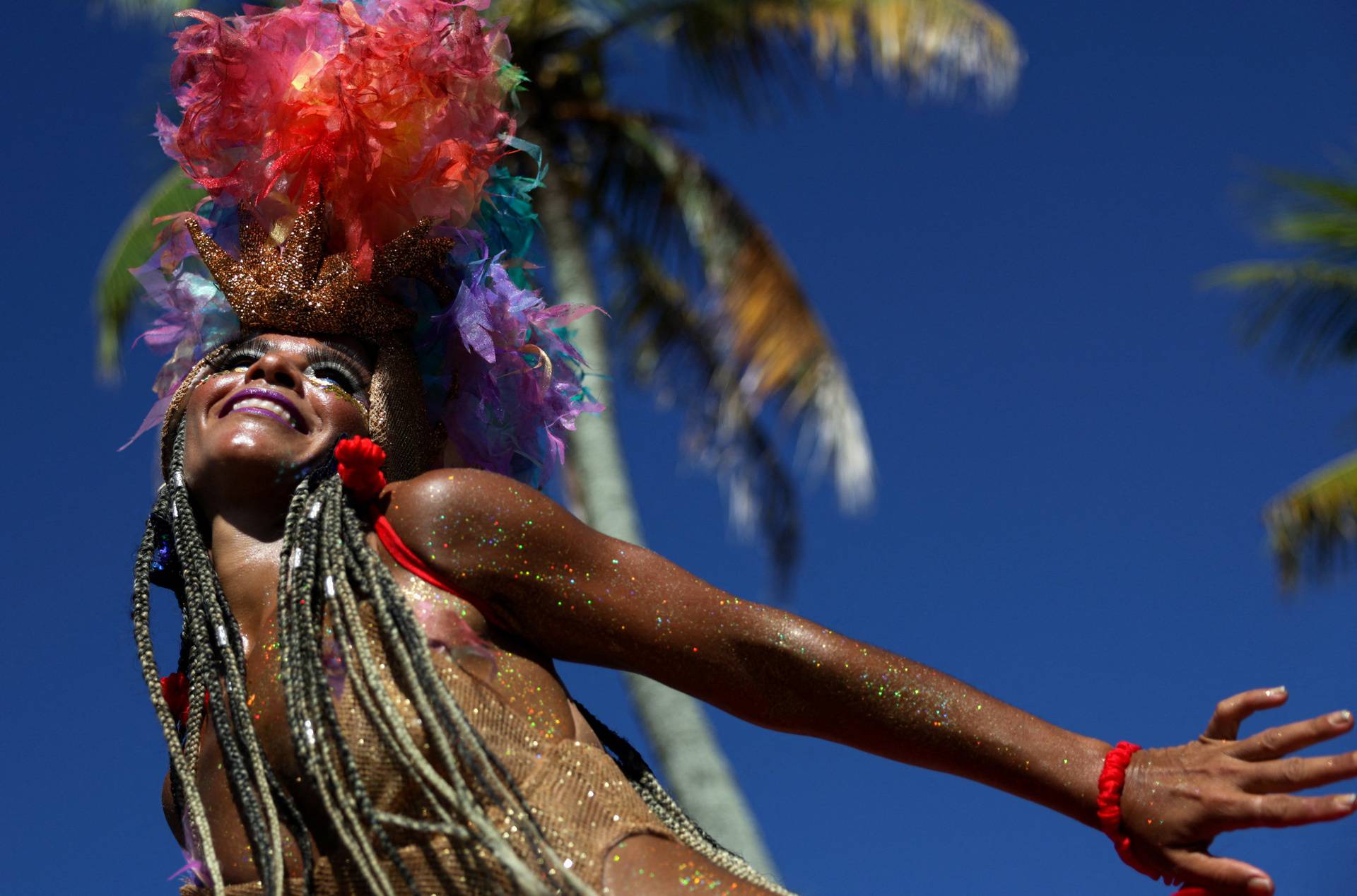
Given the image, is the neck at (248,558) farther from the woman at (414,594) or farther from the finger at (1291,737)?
the finger at (1291,737)

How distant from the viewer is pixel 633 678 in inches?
351

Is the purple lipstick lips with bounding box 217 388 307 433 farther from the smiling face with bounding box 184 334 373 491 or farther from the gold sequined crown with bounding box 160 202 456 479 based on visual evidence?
the gold sequined crown with bounding box 160 202 456 479

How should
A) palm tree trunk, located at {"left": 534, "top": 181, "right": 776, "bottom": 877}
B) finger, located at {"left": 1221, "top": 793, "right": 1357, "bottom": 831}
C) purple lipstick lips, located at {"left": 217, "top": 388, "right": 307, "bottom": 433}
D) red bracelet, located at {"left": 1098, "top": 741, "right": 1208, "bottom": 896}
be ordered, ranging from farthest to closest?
palm tree trunk, located at {"left": 534, "top": 181, "right": 776, "bottom": 877} → purple lipstick lips, located at {"left": 217, "top": 388, "right": 307, "bottom": 433} → red bracelet, located at {"left": 1098, "top": 741, "right": 1208, "bottom": 896} → finger, located at {"left": 1221, "top": 793, "right": 1357, "bottom": 831}

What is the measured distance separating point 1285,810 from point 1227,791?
0.08 metres

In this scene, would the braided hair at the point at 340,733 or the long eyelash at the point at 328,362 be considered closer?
the braided hair at the point at 340,733

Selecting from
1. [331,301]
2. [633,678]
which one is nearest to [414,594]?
[331,301]

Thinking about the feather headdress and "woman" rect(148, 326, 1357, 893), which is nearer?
"woman" rect(148, 326, 1357, 893)

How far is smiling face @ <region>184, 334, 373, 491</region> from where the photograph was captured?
2.86 meters

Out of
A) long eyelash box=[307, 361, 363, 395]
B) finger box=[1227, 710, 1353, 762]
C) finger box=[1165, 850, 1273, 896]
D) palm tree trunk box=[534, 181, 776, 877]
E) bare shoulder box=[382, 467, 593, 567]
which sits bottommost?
finger box=[1165, 850, 1273, 896]

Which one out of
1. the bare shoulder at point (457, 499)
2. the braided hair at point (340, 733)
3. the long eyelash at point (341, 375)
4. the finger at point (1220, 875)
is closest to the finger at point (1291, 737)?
the finger at point (1220, 875)

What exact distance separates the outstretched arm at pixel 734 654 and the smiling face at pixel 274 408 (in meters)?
0.26

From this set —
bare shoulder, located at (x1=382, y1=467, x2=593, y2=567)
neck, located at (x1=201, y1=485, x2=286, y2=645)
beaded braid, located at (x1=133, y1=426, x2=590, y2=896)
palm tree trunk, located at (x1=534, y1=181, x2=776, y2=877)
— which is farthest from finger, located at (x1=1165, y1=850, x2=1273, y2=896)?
palm tree trunk, located at (x1=534, y1=181, x2=776, y2=877)

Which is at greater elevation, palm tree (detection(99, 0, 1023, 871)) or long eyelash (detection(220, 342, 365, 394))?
palm tree (detection(99, 0, 1023, 871))

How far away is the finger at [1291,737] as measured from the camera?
2.36 m
